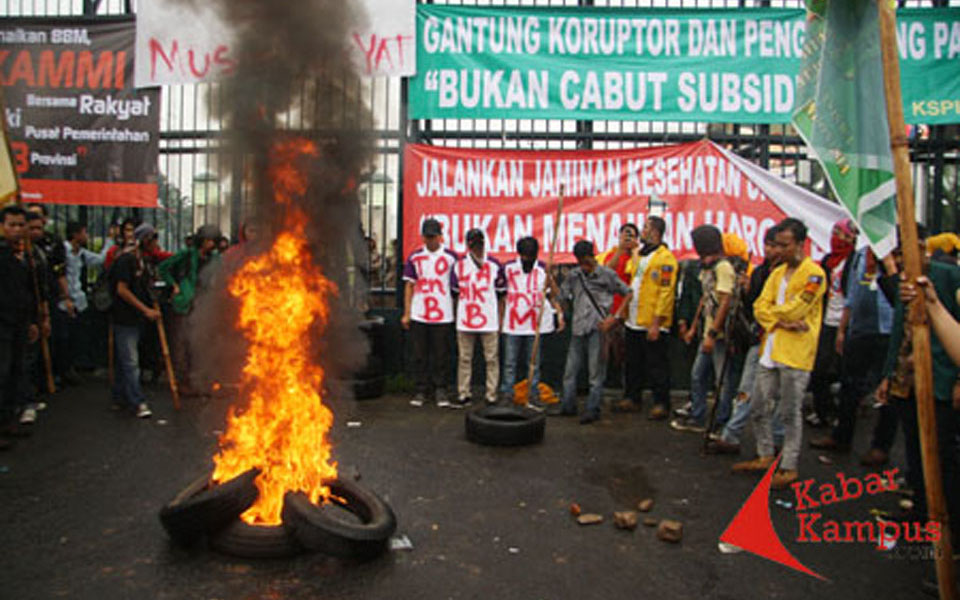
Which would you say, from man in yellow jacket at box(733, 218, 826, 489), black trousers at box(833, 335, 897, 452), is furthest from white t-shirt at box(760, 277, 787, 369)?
Result: black trousers at box(833, 335, 897, 452)

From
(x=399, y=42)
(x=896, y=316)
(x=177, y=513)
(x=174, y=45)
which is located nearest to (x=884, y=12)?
(x=896, y=316)

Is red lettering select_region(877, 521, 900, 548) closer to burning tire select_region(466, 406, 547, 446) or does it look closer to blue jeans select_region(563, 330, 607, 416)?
burning tire select_region(466, 406, 547, 446)

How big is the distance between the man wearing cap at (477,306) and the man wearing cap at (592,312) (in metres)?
0.96

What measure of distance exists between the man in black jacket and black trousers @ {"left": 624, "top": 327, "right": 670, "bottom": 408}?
6330 millimetres

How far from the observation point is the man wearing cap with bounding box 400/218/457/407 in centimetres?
794

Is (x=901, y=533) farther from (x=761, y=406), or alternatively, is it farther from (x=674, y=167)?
(x=674, y=167)

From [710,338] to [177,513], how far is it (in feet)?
16.0

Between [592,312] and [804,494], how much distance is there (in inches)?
116

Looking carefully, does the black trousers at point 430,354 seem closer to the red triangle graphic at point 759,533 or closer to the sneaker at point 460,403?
the sneaker at point 460,403

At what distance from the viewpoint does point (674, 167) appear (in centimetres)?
857

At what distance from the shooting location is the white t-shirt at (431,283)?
313 inches

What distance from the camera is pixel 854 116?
3.18 m

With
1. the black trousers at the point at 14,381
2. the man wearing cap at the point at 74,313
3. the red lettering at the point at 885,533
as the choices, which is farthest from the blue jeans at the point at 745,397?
the man wearing cap at the point at 74,313

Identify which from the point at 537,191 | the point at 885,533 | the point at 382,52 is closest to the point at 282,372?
the point at 885,533
